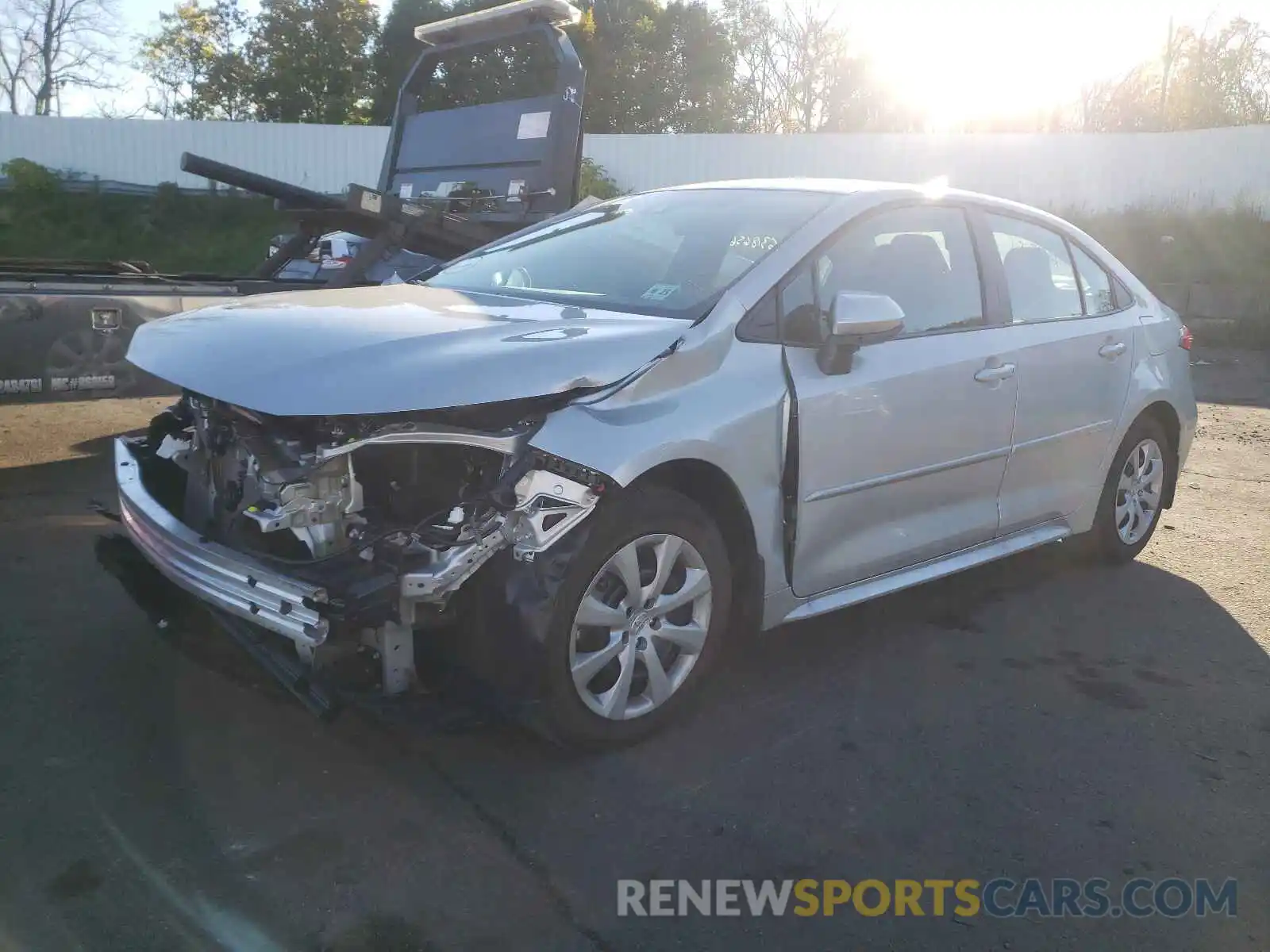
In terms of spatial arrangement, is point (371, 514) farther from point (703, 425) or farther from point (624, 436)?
point (703, 425)

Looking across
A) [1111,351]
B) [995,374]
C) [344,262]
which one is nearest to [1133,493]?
[1111,351]

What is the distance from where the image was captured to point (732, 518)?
357 cm

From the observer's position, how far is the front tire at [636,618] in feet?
10.2

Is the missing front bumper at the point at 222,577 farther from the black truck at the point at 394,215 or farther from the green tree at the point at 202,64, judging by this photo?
the green tree at the point at 202,64

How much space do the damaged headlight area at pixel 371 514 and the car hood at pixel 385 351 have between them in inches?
5.0

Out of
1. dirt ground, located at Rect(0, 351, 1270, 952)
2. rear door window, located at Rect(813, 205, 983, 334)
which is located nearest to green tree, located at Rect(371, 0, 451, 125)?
rear door window, located at Rect(813, 205, 983, 334)

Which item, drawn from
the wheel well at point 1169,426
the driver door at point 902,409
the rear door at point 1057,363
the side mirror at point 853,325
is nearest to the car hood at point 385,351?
the side mirror at point 853,325

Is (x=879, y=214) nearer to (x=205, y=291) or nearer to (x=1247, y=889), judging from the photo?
(x=1247, y=889)

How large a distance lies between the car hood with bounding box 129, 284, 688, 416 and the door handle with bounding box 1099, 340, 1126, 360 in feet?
8.18

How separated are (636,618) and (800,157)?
860 inches

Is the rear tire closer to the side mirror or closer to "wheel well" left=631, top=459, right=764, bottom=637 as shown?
the side mirror

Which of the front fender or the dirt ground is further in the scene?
the front fender

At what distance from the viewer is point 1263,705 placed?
3.96 meters

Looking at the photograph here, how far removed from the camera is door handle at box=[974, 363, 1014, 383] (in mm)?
4324
